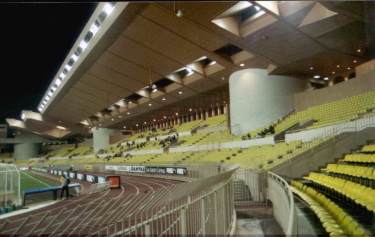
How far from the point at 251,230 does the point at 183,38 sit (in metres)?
16.8

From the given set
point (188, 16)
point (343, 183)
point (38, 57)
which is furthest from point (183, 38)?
point (38, 57)

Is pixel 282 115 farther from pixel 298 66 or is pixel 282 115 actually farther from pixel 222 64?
pixel 222 64

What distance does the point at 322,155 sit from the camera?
14391 millimetres

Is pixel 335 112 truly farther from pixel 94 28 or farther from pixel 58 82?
pixel 58 82

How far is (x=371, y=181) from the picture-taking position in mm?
8430

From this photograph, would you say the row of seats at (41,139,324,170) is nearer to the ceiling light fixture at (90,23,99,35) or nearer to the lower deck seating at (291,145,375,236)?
the lower deck seating at (291,145,375,236)

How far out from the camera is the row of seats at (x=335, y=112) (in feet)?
59.5

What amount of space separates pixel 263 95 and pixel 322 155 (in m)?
13.4

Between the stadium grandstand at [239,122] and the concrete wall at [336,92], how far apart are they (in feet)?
0.27

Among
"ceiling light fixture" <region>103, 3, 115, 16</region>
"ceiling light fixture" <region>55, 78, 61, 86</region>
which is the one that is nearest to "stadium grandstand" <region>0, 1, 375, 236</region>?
"ceiling light fixture" <region>103, 3, 115, 16</region>

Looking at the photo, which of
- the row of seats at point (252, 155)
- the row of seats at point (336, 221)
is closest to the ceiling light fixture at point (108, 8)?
the row of seats at point (252, 155)

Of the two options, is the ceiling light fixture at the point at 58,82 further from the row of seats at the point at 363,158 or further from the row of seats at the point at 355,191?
the row of seats at the point at 355,191

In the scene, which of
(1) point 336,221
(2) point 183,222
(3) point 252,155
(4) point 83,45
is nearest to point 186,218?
(2) point 183,222

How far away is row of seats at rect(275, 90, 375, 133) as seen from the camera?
59.5ft
